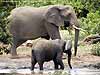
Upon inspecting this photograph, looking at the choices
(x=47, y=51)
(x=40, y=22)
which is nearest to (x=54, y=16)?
(x=40, y=22)

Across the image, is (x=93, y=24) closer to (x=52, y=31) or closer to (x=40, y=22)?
(x=40, y=22)

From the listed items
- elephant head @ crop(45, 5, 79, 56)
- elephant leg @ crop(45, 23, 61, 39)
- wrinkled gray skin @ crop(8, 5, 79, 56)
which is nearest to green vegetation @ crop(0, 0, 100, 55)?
elephant head @ crop(45, 5, 79, 56)

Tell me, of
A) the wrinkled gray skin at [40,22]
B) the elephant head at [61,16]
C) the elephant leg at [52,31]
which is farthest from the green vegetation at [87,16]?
the elephant leg at [52,31]

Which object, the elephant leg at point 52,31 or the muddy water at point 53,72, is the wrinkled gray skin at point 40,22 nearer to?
the elephant leg at point 52,31

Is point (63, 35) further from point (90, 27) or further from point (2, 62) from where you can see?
point (2, 62)

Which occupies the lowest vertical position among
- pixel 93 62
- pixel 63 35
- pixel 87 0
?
pixel 63 35

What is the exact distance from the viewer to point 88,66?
17.6m

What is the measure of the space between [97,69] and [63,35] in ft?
37.8

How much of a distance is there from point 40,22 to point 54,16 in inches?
23.6

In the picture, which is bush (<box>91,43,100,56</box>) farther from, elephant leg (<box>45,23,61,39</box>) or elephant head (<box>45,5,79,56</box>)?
elephant leg (<box>45,23,61,39</box>)

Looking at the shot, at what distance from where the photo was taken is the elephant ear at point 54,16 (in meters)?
20.2

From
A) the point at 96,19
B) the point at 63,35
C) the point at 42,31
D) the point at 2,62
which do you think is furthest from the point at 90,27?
the point at 2,62

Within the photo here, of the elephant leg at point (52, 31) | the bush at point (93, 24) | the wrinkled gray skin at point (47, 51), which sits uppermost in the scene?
the wrinkled gray skin at point (47, 51)

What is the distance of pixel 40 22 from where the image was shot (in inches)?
807
